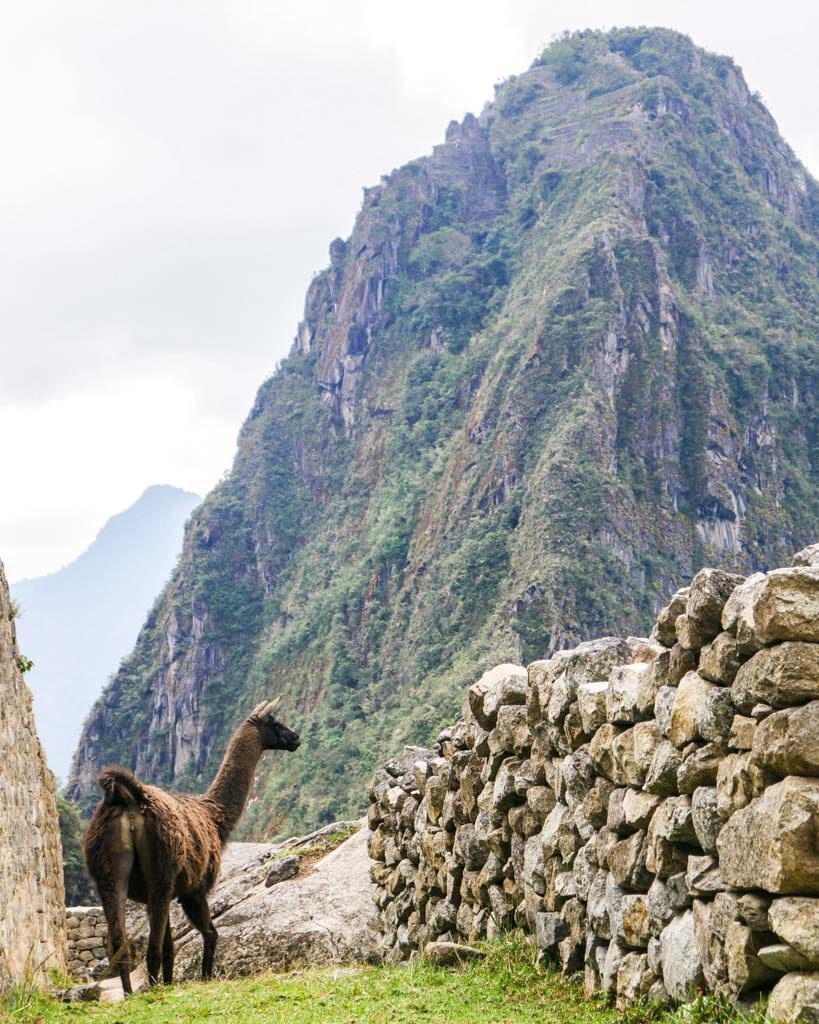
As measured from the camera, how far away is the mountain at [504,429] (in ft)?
277

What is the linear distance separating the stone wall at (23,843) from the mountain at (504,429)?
5593cm

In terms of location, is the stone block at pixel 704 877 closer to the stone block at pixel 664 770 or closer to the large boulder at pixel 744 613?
the stone block at pixel 664 770

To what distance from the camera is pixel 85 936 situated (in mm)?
14422

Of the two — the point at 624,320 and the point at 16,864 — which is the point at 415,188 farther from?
the point at 16,864

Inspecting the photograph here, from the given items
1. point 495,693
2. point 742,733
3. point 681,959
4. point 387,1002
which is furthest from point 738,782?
point 495,693

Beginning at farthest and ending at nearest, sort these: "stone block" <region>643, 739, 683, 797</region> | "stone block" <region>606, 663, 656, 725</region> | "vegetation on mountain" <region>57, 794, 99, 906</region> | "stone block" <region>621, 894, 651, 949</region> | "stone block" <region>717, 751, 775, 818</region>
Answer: "vegetation on mountain" <region>57, 794, 99, 906</region>, "stone block" <region>606, 663, 656, 725</region>, "stone block" <region>621, 894, 651, 949</region>, "stone block" <region>643, 739, 683, 797</region>, "stone block" <region>717, 751, 775, 818</region>

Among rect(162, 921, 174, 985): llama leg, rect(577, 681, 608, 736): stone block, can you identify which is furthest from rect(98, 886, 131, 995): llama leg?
rect(577, 681, 608, 736): stone block

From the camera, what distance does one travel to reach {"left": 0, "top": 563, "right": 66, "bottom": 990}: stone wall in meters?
7.81

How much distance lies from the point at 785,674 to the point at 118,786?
6018 millimetres

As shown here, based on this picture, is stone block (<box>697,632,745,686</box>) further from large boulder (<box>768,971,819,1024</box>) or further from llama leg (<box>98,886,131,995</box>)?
llama leg (<box>98,886,131,995</box>)

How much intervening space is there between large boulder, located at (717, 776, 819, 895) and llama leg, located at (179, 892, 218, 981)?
22.1ft

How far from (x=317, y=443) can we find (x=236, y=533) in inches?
616

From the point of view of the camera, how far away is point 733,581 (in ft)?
14.6

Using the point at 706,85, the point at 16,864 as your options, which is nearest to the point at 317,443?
the point at 706,85
